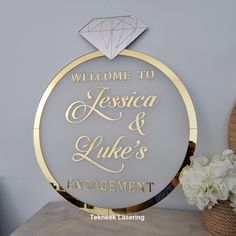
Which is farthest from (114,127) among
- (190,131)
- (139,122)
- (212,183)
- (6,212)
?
(6,212)

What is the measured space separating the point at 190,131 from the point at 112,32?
0.43m

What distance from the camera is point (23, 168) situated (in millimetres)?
1002

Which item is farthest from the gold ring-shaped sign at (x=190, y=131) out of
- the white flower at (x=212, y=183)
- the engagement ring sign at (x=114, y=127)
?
the white flower at (x=212, y=183)

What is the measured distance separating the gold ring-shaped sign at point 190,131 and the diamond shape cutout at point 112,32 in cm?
3

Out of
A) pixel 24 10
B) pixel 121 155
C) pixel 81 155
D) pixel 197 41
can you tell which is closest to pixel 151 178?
pixel 121 155

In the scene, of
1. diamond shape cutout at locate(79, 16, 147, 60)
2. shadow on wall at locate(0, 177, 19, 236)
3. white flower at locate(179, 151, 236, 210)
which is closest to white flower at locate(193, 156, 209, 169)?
white flower at locate(179, 151, 236, 210)

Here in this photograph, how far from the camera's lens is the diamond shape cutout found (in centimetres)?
87

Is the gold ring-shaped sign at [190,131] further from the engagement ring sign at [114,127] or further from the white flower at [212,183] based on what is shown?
the white flower at [212,183]

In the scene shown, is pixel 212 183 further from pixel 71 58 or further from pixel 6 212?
pixel 6 212

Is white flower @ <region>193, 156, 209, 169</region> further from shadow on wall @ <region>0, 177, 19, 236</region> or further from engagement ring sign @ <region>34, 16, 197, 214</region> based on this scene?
shadow on wall @ <region>0, 177, 19, 236</region>

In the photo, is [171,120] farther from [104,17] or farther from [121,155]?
[104,17]

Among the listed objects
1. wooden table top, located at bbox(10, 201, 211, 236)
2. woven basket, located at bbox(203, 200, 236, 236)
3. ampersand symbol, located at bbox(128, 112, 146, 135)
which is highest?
ampersand symbol, located at bbox(128, 112, 146, 135)

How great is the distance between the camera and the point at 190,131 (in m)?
0.84

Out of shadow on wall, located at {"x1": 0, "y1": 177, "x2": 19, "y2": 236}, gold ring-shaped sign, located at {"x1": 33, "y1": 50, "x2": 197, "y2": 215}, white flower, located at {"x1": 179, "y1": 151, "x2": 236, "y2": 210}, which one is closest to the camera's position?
white flower, located at {"x1": 179, "y1": 151, "x2": 236, "y2": 210}
